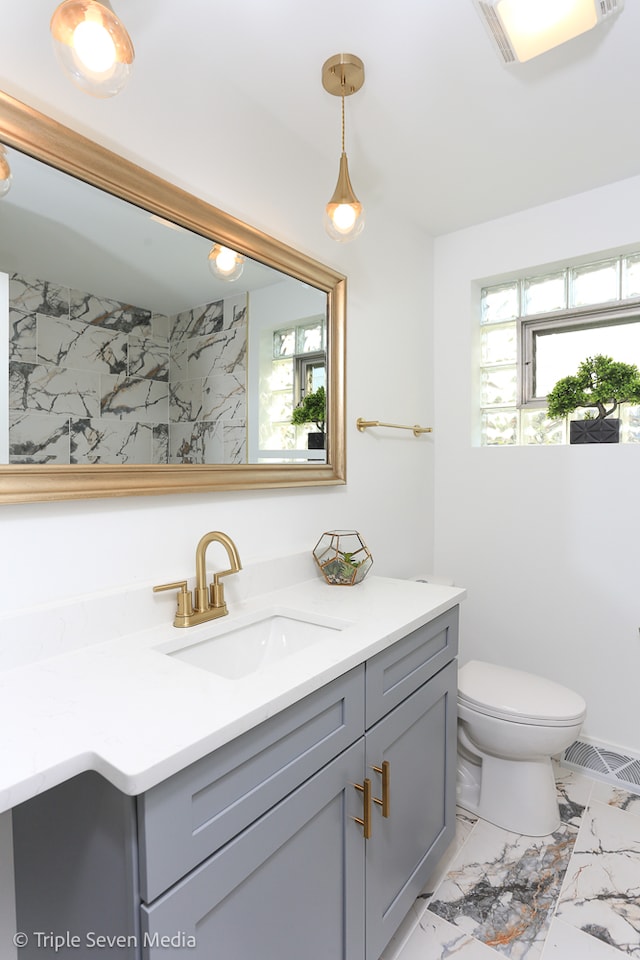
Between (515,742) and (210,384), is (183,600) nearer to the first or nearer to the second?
(210,384)

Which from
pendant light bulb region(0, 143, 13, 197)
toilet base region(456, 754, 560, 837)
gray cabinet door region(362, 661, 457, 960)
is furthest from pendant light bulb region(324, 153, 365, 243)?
toilet base region(456, 754, 560, 837)

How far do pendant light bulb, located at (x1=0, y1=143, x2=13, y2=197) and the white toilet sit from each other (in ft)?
6.18

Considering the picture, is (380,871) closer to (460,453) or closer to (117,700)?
(117,700)

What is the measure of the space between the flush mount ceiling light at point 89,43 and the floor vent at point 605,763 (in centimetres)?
256

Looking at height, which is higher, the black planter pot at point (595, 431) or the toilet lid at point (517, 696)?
the black planter pot at point (595, 431)

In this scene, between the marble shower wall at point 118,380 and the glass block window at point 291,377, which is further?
the glass block window at point 291,377

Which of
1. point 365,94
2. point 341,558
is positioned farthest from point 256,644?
point 365,94

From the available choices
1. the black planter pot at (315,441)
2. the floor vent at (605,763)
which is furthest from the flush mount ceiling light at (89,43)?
the floor vent at (605,763)

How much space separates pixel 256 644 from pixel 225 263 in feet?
3.48

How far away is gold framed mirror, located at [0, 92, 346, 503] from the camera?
1000 millimetres

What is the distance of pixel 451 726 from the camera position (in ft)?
5.01

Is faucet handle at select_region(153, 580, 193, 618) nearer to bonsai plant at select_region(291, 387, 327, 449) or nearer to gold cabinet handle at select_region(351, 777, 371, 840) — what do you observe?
gold cabinet handle at select_region(351, 777, 371, 840)

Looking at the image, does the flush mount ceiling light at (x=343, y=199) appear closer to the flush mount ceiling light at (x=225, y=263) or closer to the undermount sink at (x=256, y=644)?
the flush mount ceiling light at (x=225, y=263)

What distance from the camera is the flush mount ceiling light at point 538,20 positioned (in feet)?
3.97
